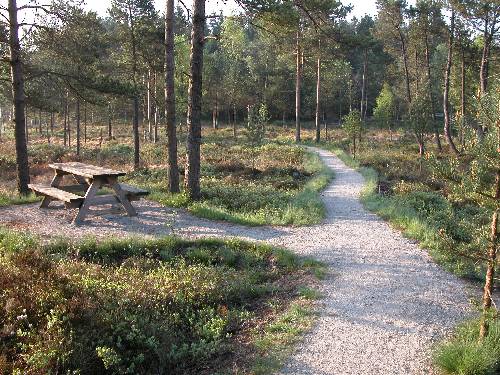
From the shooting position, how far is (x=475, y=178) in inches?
204

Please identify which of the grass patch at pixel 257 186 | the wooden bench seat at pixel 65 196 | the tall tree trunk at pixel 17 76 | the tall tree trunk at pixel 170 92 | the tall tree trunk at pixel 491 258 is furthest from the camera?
the tall tree trunk at pixel 170 92

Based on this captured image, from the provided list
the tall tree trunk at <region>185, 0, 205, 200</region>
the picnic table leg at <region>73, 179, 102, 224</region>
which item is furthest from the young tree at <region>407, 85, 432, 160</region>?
the picnic table leg at <region>73, 179, 102, 224</region>

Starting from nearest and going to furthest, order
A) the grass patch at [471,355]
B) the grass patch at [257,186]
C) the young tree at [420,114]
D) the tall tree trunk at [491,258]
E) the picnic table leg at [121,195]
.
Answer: the grass patch at [471,355] < the tall tree trunk at [491,258] < the picnic table leg at [121,195] < the grass patch at [257,186] < the young tree at [420,114]

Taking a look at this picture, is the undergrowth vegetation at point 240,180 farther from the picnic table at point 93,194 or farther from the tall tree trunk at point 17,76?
the tall tree trunk at point 17,76

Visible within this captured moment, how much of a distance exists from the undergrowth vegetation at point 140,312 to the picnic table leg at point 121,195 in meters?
2.52

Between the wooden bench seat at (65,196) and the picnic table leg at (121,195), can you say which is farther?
the picnic table leg at (121,195)

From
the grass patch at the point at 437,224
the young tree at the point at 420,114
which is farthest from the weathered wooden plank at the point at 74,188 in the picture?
the young tree at the point at 420,114

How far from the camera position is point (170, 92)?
13891mm

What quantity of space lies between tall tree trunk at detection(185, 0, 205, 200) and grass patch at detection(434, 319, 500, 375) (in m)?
8.25

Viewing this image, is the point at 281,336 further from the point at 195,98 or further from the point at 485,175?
the point at 195,98

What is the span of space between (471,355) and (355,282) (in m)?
2.55

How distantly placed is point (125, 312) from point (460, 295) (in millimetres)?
4661

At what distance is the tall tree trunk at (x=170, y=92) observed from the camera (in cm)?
1320

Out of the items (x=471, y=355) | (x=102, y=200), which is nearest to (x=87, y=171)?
(x=102, y=200)
